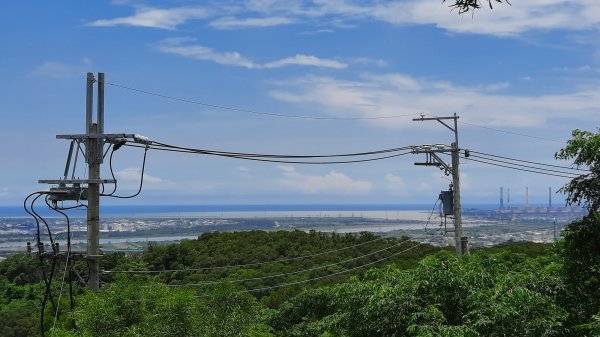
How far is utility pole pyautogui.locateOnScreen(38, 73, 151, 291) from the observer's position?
10297 mm

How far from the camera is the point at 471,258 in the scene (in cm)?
1238

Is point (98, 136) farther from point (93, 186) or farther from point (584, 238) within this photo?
point (584, 238)

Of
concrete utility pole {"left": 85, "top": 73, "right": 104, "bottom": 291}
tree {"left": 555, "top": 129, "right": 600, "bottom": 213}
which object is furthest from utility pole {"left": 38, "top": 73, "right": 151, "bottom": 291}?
tree {"left": 555, "top": 129, "right": 600, "bottom": 213}

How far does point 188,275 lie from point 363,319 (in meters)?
17.3

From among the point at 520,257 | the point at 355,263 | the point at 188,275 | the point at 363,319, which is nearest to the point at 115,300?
the point at 363,319

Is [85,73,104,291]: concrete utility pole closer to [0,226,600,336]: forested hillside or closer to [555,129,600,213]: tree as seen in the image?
[0,226,600,336]: forested hillside

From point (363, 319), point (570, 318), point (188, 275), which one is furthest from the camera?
point (188, 275)

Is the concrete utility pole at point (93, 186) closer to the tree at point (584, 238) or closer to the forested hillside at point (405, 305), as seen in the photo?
the forested hillside at point (405, 305)

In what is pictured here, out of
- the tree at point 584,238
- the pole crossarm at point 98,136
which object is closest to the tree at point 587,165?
the tree at point 584,238

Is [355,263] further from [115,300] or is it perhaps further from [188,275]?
[115,300]

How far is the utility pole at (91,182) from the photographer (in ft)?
33.8

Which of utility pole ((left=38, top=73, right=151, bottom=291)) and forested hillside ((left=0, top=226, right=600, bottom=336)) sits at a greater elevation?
utility pole ((left=38, top=73, right=151, bottom=291))

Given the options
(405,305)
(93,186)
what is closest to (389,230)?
(405,305)

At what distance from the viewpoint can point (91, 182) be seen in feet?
33.9
